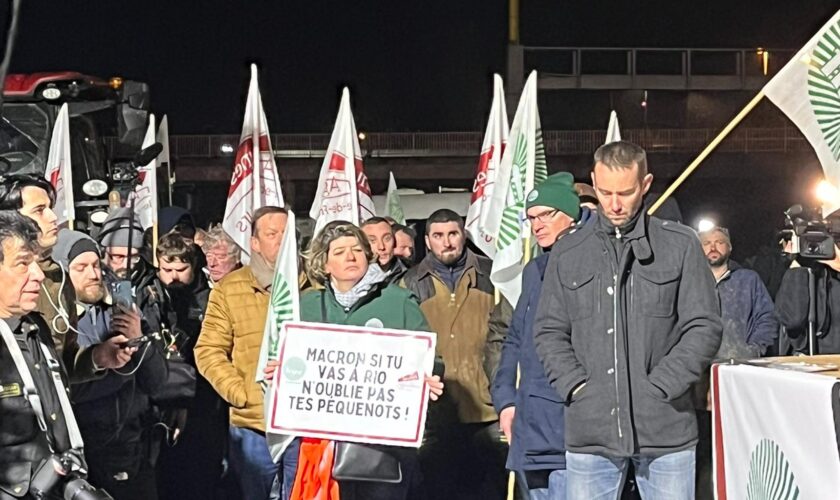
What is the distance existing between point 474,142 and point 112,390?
29.6 metres

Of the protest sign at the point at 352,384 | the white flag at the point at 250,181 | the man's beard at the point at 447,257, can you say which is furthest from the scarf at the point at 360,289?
the white flag at the point at 250,181

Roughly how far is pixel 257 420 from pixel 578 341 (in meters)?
2.43

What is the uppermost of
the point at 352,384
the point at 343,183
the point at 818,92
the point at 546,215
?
the point at 818,92

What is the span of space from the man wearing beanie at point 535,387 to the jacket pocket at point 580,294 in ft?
1.72

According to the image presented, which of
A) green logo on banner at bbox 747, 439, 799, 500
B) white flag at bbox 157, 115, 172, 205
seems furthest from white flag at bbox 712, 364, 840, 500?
white flag at bbox 157, 115, 172, 205

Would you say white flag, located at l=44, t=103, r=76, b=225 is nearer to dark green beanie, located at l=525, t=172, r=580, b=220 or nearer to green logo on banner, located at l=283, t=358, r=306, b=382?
green logo on banner, located at l=283, t=358, r=306, b=382

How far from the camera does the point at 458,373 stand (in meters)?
8.58

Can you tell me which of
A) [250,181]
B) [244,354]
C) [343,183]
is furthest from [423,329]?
[250,181]

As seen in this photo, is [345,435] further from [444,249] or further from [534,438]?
[444,249]

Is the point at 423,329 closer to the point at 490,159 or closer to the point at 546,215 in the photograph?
the point at 546,215

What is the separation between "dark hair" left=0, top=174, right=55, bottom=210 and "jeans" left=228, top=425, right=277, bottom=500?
6.13ft

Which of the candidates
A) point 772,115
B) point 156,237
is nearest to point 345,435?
point 156,237

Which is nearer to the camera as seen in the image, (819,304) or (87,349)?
(87,349)

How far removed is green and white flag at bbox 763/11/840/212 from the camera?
6840 millimetres
